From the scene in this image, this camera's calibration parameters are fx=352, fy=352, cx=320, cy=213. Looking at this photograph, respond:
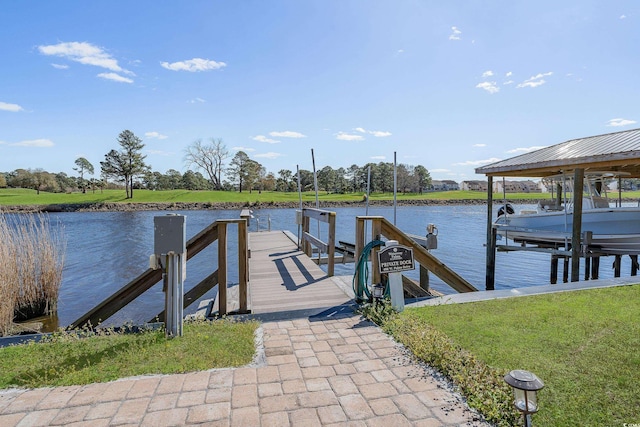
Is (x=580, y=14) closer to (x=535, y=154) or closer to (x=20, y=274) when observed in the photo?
(x=535, y=154)

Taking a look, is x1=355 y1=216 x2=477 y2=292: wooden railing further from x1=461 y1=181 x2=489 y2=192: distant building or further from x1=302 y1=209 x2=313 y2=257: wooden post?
x1=461 y1=181 x2=489 y2=192: distant building

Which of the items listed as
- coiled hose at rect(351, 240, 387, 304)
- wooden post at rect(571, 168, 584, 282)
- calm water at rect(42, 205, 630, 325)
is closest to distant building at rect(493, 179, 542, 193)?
calm water at rect(42, 205, 630, 325)

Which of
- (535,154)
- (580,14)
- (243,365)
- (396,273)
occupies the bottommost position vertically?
(243,365)

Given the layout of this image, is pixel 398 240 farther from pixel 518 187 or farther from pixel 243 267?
pixel 518 187

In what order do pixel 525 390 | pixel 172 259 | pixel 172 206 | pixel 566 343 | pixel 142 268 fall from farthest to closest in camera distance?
pixel 172 206 → pixel 142 268 → pixel 172 259 → pixel 566 343 → pixel 525 390

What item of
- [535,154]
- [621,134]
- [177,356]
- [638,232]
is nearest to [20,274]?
[177,356]

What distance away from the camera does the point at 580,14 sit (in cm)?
763

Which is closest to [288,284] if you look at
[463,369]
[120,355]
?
[120,355]

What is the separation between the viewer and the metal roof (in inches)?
264

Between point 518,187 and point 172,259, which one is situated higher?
point 518,187

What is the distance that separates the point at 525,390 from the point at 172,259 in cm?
323

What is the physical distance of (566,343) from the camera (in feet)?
11.1

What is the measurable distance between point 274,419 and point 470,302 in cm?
335

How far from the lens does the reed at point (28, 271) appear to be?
5.59 metres
